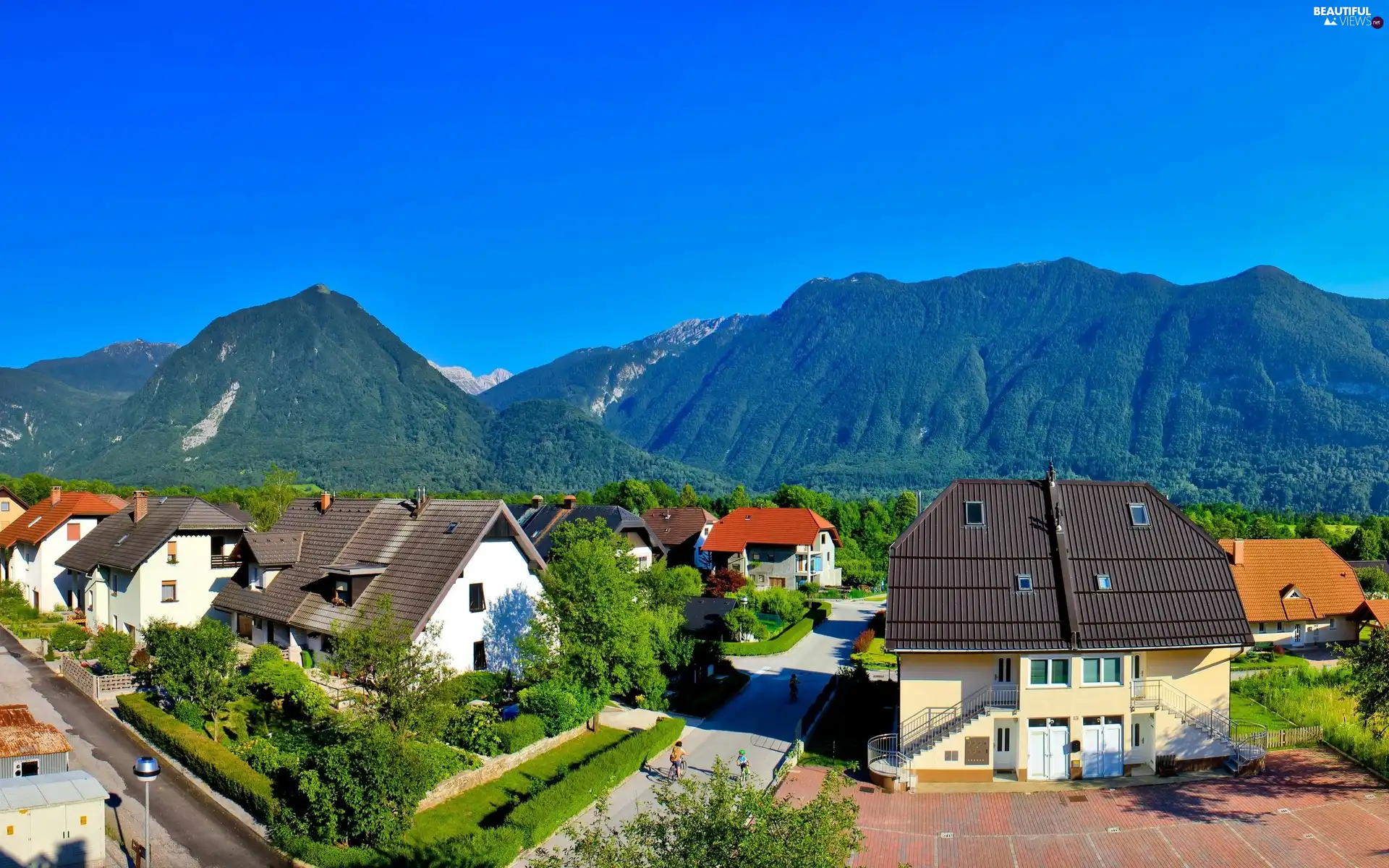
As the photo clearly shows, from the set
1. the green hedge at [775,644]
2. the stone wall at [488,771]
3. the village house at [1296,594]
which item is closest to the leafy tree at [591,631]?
the stone wall at [488,771]

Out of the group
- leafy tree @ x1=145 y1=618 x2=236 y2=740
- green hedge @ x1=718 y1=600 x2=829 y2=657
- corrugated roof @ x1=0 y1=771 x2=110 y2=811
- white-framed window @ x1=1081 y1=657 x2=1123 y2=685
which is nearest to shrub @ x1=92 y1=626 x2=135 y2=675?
leafy tree @ x1=145 y1=618 x2=236 y2=740

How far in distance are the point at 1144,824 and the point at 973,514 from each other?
11553 millimetres

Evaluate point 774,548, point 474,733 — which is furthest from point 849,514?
point 474,733

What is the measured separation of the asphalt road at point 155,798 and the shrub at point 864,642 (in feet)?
117

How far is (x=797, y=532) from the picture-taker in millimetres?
86000

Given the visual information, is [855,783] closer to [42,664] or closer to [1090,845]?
[1090,845]

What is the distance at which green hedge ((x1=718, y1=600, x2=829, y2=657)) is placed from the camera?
53.0 meters

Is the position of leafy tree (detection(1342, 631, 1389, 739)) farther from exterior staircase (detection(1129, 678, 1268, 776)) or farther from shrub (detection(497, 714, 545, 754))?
shrub (detection(497, 714, 545, 754))

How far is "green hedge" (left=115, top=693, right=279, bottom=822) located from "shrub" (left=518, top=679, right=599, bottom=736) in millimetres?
8971

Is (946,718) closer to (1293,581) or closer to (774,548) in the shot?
(1293,581)

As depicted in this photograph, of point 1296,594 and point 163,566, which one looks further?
point 1296,594

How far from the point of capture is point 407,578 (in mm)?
37688

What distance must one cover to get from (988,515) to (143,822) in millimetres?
27991

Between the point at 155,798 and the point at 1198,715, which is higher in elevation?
the point at 1198,715
